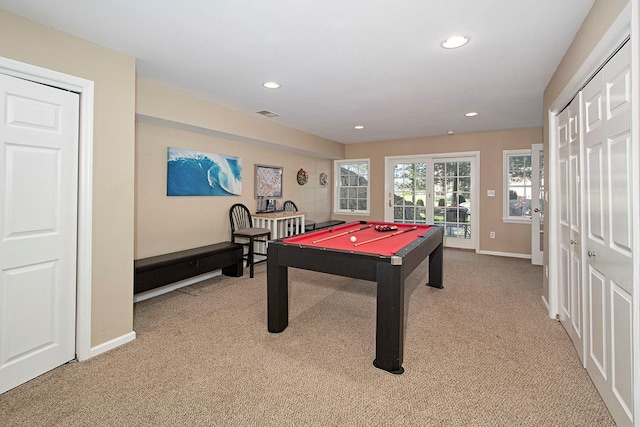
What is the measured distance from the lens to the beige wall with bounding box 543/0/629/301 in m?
1.58

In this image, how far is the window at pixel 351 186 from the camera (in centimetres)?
694

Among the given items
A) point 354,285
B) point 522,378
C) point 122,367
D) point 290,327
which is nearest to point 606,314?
point 522,378

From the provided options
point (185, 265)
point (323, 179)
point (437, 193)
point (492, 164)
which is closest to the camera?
point (185, 265)

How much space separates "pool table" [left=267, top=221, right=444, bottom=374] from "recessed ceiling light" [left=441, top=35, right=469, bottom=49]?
154 cm

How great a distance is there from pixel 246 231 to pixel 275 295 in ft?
6.57

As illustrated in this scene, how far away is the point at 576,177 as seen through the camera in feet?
7.30

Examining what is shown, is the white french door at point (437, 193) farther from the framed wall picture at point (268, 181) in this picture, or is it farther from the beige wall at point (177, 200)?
the beige wall at point (177, 200)

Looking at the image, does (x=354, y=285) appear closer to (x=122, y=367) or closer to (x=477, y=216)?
(x=122, y=367)

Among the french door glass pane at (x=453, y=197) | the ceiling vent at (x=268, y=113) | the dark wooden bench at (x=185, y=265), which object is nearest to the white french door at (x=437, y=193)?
the french door glass pane at (x=453, y=197)

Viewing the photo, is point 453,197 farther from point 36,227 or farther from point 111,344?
point 36,227

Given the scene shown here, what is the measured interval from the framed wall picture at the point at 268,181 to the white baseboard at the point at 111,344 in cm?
→ 296

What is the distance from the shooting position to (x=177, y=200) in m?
3.90

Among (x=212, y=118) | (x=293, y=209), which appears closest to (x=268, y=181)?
(x=293, y=209)

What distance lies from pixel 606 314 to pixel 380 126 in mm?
4010
